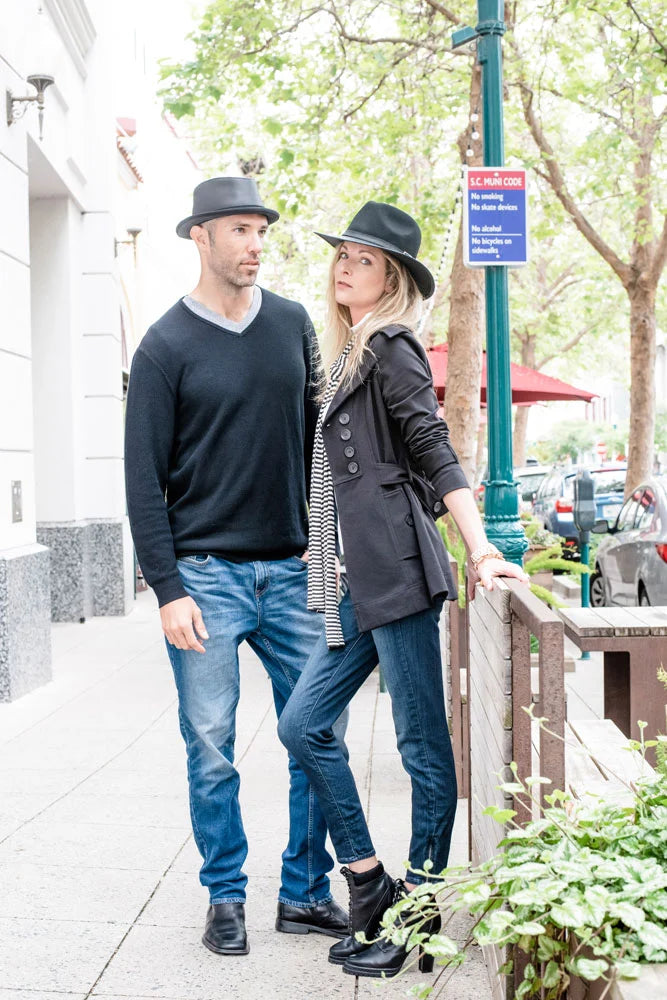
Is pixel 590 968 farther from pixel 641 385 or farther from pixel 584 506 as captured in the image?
pixel 641 385

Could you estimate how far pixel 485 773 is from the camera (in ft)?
11.0

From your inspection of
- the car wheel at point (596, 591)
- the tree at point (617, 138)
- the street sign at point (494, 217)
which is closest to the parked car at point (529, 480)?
the tree at point (617, 138)

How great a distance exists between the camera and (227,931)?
358cm

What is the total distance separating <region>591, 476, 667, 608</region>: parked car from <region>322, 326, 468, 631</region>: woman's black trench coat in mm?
6915

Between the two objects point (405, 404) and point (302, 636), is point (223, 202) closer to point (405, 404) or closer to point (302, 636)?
point (405, 404)

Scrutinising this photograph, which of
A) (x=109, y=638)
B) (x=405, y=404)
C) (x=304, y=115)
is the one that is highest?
(x=304, y=115)

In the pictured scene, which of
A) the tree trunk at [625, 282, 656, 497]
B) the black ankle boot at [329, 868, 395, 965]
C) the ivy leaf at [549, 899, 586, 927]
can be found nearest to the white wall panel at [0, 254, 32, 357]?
the black ankle boot at [329, 868, 395, 965]

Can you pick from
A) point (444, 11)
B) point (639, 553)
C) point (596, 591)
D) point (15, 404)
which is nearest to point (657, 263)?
point (444, 11)

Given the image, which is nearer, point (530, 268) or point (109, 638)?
point (109, 638)

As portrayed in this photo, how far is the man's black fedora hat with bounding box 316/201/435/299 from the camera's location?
3.35 meters

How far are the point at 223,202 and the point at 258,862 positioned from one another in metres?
2.35

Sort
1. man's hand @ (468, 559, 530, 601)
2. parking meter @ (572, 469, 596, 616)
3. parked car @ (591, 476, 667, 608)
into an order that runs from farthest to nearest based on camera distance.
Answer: parking meter @ (572, 469, 596, 616) → parked car @ (591, 476, 667, 608) → man's hand @ (468, 559, 530, 601)

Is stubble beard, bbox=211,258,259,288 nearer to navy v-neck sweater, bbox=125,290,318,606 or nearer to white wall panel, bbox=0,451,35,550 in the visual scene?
navy v-neck sweater, bbox=125,290,318,606

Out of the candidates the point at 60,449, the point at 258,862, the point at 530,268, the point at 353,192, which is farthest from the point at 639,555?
the point at 530,268
